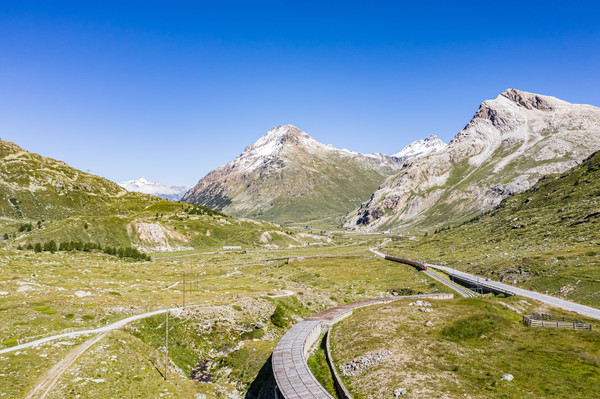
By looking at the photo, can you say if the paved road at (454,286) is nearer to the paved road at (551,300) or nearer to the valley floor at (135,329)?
the valley floor at (135,329)

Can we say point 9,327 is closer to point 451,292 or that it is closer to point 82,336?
point 82,336

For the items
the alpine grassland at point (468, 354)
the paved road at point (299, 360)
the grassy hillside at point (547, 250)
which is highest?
the grassy hillside at point (547, 250)

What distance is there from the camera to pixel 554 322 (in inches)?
2233

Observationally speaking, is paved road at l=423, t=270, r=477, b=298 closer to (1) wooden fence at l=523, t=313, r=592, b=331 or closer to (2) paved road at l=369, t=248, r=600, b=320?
(2) paved road at l=369, t=248, r=600, b=320

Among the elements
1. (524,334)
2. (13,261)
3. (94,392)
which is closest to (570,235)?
(524,334)

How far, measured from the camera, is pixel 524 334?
177 feet

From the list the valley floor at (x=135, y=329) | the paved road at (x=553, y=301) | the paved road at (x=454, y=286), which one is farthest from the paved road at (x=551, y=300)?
the valley floor at (x=135, y=329)

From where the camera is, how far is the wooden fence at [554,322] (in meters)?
55.0

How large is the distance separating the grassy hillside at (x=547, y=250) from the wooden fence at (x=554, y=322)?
74.0 ft

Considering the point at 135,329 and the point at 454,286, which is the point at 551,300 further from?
the point at 135,329

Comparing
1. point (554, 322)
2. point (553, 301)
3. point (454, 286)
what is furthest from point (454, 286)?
point (554, 322)

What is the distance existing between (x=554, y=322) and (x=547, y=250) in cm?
7272

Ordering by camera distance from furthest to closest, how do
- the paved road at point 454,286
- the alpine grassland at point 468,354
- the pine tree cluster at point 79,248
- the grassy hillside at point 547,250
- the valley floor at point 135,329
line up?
the pine tree cluster at point 79,248 < the paved road at point 454,286 < the grassy hillside at point 547,250 < the valley floor at point 135,329 < the alpine grassland at point 468,354

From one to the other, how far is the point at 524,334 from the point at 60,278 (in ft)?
348
